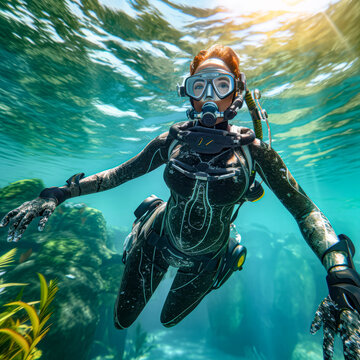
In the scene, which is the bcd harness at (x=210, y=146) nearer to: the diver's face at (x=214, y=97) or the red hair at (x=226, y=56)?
the diver's face at (x=214, y=97)

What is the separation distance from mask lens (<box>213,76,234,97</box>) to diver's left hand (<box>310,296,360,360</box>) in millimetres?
2076

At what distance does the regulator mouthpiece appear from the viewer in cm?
195

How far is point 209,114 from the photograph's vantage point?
1958 millimetres

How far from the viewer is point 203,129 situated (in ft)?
6.42

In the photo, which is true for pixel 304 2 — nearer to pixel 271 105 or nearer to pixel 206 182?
pixel 271 105

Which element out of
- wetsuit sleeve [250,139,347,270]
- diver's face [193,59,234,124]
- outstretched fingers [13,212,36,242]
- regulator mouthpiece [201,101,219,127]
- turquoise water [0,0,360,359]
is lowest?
outstretched fingers [13,212,36,242]

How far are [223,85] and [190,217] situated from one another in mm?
1562

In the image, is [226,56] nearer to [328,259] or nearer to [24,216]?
[328,259]

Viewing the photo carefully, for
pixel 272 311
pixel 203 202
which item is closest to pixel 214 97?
pixel 203 202

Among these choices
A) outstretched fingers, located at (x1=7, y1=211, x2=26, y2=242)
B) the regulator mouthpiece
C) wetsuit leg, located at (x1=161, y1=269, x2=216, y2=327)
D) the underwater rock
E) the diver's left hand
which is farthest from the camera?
the underwater rock

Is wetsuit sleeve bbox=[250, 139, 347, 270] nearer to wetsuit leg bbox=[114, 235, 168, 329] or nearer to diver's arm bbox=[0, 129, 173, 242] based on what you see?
diver's arm bbox=[0, 129, 173, 242]

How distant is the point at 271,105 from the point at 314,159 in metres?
10.4

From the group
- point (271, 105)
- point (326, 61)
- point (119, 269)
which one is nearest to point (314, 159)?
point (271, 105)

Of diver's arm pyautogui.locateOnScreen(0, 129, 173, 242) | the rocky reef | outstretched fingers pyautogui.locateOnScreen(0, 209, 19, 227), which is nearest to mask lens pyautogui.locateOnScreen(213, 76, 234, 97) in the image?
diver's arm pyautogui.locateOnScreen(0, 129, 173, 242)
